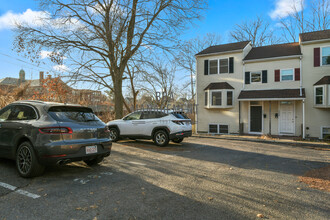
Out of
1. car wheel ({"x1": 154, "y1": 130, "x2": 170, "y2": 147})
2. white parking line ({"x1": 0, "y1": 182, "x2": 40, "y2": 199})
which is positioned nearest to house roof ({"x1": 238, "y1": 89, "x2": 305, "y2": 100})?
car wheel ({"x1": 154, "y1": 130, "x2": 170, "y2": 147})

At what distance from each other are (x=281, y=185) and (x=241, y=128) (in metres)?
12.2

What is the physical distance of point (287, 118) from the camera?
15148 millimetres

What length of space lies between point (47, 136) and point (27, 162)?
2.63 ft

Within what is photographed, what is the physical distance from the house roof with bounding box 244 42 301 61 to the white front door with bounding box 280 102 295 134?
11.9 feet

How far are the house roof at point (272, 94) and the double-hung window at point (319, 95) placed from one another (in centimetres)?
77

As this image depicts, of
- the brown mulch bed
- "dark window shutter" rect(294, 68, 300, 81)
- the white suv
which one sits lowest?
the brown mulch bed

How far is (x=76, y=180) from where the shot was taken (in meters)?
4.48

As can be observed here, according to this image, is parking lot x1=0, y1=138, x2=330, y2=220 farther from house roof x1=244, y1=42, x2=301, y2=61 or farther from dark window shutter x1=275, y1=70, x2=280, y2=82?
house roof x1=244, y1=42, x2=301, y2=61

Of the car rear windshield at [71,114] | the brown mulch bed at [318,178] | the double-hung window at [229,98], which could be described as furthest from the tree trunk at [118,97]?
the brown mulch bed at [318,178]

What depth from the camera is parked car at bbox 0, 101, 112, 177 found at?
14.2ft

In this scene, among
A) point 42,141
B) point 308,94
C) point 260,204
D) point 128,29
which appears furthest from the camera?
point 308,94

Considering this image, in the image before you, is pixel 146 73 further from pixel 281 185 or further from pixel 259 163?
pixel 281 185

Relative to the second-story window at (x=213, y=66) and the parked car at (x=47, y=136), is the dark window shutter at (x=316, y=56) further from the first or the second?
the parked car at (x=47, y=136)

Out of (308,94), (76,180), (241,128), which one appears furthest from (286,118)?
(76,180)
